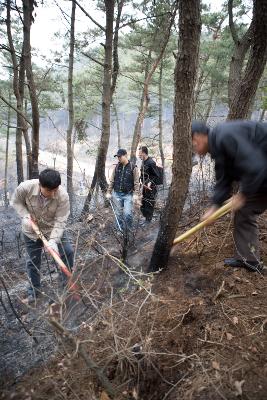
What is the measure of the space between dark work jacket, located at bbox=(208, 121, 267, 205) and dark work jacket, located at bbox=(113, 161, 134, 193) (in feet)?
11.7

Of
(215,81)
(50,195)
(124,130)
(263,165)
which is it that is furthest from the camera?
(124,130)

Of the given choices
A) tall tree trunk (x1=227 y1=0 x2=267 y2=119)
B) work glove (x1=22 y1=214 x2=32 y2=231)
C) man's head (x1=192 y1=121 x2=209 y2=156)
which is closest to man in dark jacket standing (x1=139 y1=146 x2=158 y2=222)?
tall tree trunk (x1=227 y1=0 x2=267 y2=119)

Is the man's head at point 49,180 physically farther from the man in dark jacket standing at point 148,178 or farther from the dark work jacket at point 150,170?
the dark work jacket at point 150,170

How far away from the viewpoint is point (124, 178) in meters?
6.77

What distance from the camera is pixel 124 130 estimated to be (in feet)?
208

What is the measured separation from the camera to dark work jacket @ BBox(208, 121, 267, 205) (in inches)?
118

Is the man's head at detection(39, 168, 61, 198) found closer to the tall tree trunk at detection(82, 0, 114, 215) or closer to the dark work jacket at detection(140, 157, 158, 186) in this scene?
the dark work jacket at detection(140, 157, 158, 186)

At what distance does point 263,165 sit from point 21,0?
288 inches

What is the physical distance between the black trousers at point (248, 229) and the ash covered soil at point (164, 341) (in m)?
0.25

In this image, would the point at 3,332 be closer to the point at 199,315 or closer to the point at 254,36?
the point at 199,315

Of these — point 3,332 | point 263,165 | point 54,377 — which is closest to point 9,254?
point 3,332

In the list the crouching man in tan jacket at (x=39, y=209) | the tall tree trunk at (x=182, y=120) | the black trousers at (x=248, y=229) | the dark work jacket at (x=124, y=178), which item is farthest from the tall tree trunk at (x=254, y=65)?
the crouching man in tan jacket at (x=39, y=209)

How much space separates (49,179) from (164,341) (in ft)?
7.28

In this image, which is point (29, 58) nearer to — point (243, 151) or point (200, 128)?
point (200, 128)
